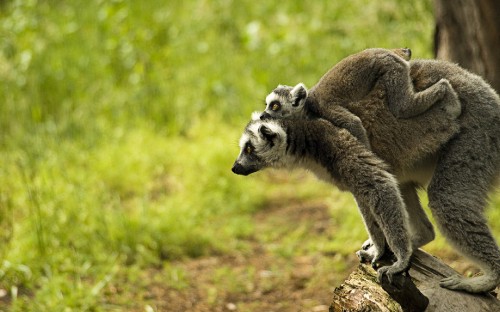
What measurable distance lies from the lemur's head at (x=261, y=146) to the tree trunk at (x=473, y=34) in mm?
2558

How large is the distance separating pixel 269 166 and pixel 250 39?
412cm

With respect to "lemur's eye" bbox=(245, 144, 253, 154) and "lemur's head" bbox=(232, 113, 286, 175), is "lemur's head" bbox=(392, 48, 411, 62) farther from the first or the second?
"lemur's eye" bbox=(245, 144, 253, 154)

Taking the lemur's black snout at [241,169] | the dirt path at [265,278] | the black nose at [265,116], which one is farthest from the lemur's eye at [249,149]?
the dirt path at [265,278]

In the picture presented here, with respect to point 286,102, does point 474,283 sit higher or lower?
lower

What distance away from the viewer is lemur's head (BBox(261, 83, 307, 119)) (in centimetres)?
466

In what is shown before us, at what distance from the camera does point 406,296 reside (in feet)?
13.1

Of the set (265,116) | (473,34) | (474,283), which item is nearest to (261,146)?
(265,116)

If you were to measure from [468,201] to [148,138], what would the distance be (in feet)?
18.3

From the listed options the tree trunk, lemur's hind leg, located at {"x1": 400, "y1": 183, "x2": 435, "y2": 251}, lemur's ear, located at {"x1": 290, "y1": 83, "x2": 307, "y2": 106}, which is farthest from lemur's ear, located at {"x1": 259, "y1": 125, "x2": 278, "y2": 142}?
the tree trunk

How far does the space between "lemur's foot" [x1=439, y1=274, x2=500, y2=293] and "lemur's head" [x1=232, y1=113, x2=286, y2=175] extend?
1.41 meters

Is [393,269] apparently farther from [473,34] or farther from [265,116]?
[473,34]

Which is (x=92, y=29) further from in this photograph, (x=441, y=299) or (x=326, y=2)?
(x=441, y=299)

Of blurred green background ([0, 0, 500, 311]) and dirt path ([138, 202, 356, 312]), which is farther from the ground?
blurred green background ([0, 0, 500, 311])

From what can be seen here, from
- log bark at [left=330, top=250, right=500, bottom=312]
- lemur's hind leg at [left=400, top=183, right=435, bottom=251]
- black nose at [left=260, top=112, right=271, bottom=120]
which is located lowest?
log bark at [left=330, top=250, right=500, bottom=312]
